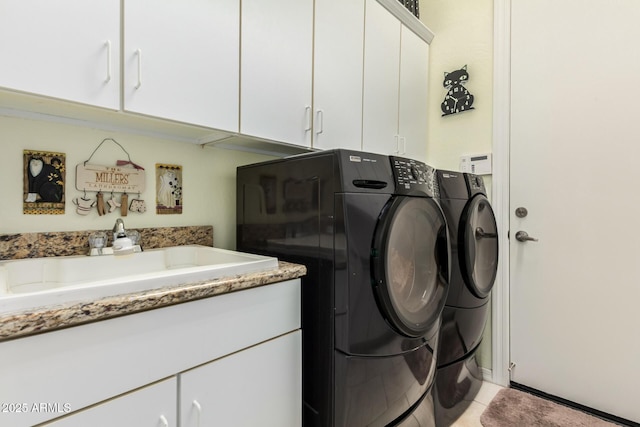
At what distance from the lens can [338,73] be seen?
1.62m

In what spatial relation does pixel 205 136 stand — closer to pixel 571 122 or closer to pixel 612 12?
pixel 571 122

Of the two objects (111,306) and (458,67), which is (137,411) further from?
(458,67)

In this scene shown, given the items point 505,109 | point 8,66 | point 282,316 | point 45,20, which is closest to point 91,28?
point 45,20

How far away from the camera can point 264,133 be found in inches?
52.4

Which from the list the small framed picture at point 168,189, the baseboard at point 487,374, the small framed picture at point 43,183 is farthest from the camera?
the baseboard at point 487,374

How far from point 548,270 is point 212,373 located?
202cm

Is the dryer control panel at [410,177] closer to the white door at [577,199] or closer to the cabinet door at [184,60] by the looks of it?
the cabinet door at [184,60]

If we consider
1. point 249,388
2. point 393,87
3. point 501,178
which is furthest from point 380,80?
point 249,388

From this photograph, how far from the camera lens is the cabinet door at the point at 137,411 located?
2.18 ft

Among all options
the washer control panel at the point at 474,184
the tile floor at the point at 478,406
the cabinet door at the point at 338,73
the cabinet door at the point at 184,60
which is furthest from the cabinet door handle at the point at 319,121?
the tile floor at the point at 478,406

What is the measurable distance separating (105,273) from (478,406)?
2076 mm

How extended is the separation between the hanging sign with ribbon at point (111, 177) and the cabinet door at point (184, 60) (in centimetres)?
41

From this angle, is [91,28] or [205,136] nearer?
[91,28]

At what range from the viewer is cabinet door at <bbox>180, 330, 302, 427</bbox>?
833 millimetres
